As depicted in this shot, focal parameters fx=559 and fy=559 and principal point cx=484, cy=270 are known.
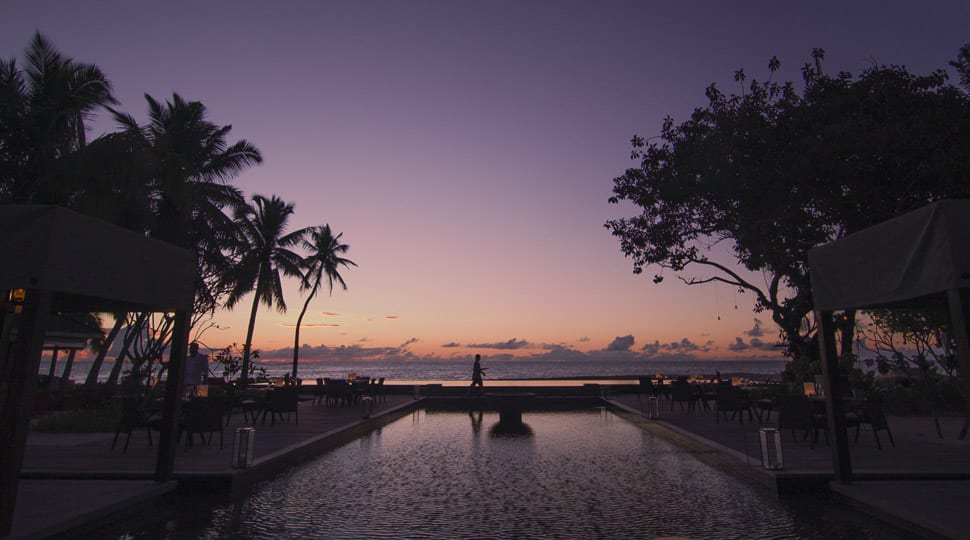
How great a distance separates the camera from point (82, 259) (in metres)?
5.48

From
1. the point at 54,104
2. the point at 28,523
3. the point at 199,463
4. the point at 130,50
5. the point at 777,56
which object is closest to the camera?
the point at 28,523

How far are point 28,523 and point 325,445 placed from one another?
6.06 metres

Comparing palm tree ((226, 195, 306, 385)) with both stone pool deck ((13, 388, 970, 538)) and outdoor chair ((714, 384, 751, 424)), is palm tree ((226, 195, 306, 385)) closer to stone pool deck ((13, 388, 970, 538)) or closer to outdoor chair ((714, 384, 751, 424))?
stone pool deck ((13, 388, 970, 538))

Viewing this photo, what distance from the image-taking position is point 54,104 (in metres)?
12.7

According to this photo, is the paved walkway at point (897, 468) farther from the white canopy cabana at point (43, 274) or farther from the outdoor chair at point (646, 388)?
the white canopy cabana at point (43, 274)

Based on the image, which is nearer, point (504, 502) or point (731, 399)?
point (504, 502)

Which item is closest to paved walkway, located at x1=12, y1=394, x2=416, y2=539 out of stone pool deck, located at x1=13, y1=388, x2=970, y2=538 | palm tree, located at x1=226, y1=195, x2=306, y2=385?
stone pool deck, located at x1=13, y1=388, x2=970, y2=538

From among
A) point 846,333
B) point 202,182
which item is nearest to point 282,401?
point 202,182

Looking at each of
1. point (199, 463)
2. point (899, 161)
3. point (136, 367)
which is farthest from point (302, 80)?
point (899, 161)

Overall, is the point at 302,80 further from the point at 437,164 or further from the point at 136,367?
the point at 136,367

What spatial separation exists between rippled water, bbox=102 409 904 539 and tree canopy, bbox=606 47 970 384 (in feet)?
25.0

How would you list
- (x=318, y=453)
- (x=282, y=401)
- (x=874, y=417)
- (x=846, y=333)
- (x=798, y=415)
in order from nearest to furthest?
1. (x=874, y=417)
2. (x=798, y=415)
3. (x=318, y=453)
4. (x=282, y=401)
5. (x=846, y=333)

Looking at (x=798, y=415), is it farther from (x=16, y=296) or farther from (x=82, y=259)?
(x=16, y=296)

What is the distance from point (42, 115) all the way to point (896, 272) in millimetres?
15891
